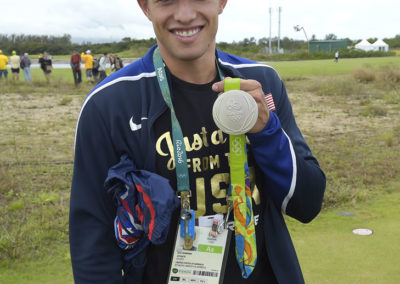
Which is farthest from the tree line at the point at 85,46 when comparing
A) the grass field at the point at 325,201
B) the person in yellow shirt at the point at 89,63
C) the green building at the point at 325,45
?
the grass field at the point at 325,201

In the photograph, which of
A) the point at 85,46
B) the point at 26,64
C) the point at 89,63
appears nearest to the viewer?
the point at 89,63

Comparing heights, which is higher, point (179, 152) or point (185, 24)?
point (185, 24)

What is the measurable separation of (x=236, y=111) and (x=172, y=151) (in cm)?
29

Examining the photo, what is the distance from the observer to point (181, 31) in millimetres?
1620

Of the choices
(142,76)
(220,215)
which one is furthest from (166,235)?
(142,76)

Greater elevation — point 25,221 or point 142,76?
point 142,76

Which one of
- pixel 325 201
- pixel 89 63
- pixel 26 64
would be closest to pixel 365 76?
pixel 89 63

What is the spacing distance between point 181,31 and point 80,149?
20.8 inches

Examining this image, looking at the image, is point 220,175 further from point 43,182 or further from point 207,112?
point 43,182

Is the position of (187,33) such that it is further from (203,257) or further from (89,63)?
(89,63)

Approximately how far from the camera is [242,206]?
160 cm

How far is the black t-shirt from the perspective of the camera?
1.64 m

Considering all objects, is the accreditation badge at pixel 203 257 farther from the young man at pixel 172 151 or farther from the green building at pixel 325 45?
the green building at pixel 325 45

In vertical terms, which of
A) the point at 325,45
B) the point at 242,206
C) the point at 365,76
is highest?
the point at 325,45
